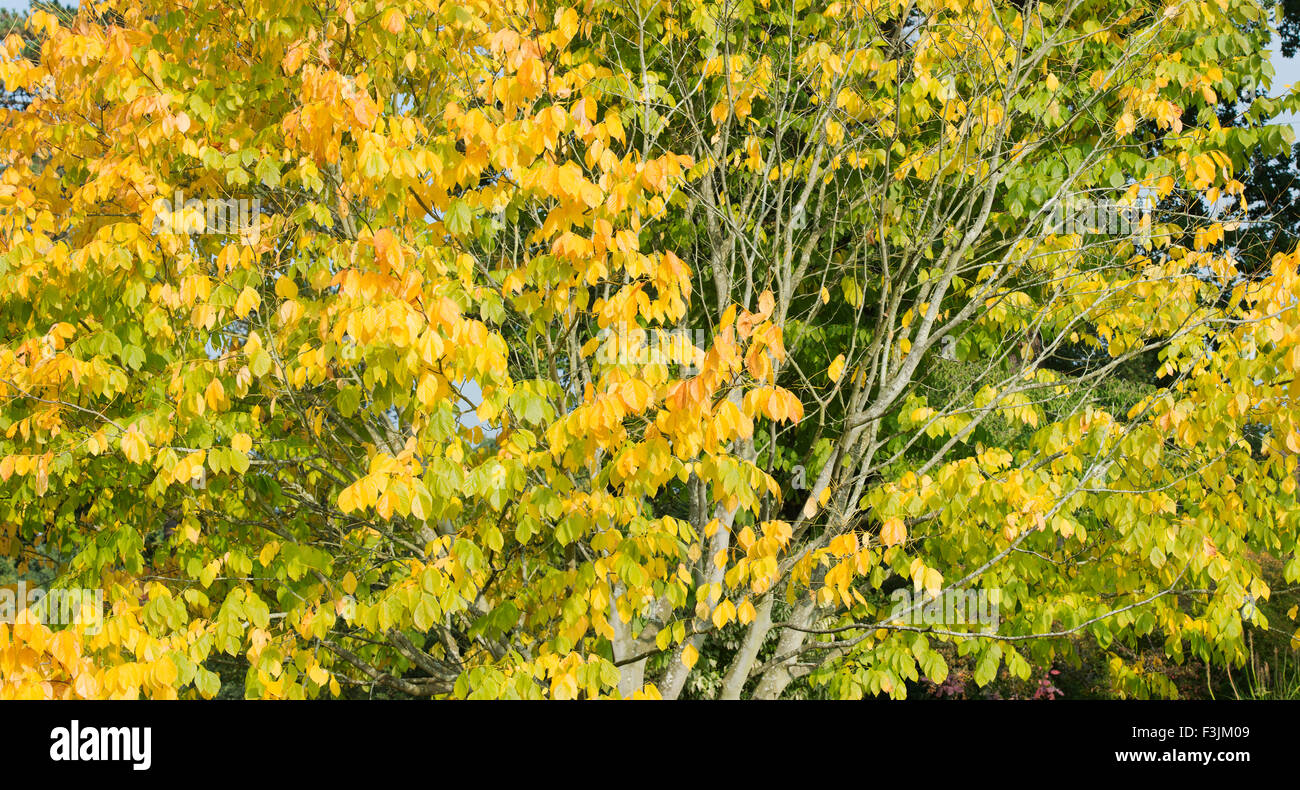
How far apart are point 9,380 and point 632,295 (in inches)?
119

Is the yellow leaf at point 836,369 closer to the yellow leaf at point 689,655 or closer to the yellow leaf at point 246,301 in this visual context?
the yellow leaf at point 689,655

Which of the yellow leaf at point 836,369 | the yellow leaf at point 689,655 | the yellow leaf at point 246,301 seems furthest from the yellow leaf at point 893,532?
the yellow leaf at point 246,301

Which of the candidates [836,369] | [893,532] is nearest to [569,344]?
[836,369]

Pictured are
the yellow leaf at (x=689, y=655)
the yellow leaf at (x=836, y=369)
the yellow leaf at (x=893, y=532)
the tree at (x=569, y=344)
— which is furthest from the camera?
the yellow leaf at (x=836, y=369)

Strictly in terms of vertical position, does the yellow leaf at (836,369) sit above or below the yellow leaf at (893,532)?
above

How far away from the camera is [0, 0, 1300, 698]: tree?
4020mm

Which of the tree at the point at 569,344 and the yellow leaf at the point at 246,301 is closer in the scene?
the tree at the point at 569,344

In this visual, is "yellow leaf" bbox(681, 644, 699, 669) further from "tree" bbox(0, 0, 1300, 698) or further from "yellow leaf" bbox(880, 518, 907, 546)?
"yellow leaf" bbox(880, 518, 907, 546)

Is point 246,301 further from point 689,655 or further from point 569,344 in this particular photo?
point 689,655

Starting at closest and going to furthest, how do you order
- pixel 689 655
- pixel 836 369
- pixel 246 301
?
pixel 246 301 < pixel 689 655 < pixel 836 369

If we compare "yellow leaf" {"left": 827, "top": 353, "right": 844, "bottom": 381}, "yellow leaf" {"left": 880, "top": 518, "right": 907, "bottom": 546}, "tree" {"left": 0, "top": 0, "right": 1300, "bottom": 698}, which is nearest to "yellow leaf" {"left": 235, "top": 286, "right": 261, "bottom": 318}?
"tree" {"left": 0, "top": 0, "right": 1300, "bottom": 698}

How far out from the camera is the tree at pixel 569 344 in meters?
4.02

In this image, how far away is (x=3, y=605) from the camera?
557 centimetres

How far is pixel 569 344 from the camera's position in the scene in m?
5.46
